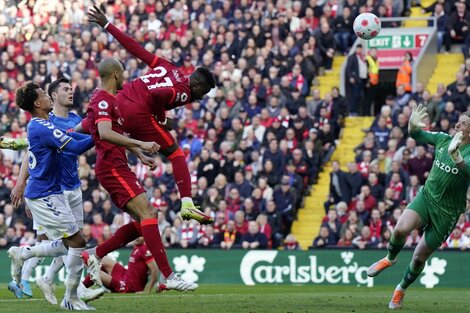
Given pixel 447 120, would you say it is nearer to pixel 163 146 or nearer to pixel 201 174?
pixel 201 174

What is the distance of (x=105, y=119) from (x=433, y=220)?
4.51 meters

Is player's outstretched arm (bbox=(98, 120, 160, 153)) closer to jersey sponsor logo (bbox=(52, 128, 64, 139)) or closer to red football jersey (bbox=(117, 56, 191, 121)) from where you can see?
jersey sponsor logo (bbox=(52, 128, 64, 139))

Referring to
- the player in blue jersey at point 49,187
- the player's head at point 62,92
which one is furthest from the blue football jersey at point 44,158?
the player's head at point 62,92

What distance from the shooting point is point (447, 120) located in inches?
1030

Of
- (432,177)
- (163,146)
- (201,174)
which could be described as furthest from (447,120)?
(163,146)

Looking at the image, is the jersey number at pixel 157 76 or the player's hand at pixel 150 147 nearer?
the player's hand at pixel 150 147

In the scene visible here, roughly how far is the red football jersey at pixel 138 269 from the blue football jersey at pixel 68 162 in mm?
4620

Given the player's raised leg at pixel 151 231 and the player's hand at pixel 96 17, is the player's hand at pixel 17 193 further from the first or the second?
the player's hand at pixel 96 17

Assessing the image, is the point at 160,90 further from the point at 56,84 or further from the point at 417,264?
the point at 417,264

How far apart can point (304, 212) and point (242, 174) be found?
1887 mm

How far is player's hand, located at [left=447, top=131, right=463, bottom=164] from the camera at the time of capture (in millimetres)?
14539

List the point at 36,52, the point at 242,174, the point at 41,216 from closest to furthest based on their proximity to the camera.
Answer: the point at 41,216
the point at 242,174
the point at 36,52

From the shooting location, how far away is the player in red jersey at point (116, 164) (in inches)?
545

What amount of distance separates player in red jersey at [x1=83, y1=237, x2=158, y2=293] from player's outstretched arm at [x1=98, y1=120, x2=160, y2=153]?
23.4 ft
